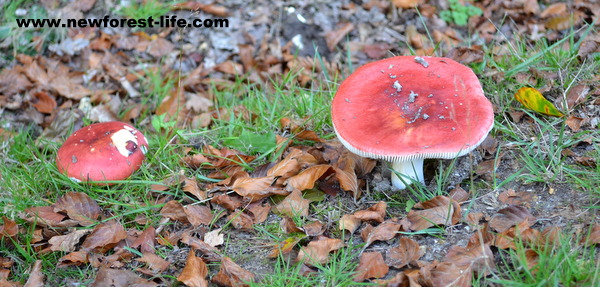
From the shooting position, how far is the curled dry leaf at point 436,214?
2.54m

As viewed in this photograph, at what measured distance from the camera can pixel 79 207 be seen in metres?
3.08

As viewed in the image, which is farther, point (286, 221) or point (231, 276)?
point (286, 221)

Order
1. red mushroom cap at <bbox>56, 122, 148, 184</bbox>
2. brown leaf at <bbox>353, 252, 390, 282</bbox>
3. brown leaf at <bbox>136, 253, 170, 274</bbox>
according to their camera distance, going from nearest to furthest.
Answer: brown leaf at <bbox>353, 252, 390, 282</bbox> < brown leaf at <bbox>136, 253, 170, 274</bbox> < red mushroom cap at <bbox>56, 122, 148, 184</bbox>

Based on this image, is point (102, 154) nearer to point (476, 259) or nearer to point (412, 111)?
point (412, 111)

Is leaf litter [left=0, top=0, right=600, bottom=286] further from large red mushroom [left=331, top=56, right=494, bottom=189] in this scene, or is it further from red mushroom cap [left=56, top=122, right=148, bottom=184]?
large red mushroom [left=331, top=56, right=494, bottom=189]

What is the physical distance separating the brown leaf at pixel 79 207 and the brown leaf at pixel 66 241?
0.11 meters

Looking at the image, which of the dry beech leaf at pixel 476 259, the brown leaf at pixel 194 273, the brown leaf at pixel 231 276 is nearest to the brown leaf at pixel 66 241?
the brown leaf at pixel 194 273

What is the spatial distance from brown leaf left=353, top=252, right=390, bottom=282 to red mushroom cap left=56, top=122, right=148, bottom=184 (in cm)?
175

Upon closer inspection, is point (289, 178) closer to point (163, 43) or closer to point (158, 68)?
point (158, 68)

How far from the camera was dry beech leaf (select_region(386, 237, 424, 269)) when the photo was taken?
2.39 metres

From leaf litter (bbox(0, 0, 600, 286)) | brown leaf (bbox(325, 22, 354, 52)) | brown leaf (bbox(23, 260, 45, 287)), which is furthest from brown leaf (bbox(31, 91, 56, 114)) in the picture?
brown leaf (bbox(325, 22, 354, 52))

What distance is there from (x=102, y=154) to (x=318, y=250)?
1648 millimetres


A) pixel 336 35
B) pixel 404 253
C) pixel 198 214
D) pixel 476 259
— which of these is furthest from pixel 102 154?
pixel 336 35

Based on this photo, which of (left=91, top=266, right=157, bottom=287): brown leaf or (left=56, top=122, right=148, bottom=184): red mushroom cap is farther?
(left=56, top=122, right=148, bottom=184): red mushroom cap
